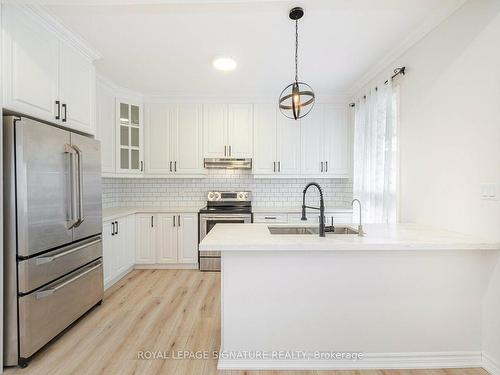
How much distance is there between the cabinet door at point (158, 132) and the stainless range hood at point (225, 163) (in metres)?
0.67

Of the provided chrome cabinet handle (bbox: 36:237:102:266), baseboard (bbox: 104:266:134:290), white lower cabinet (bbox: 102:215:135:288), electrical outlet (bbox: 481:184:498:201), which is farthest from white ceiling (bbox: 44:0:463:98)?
baseboard (bbox: 104:266:134:290)

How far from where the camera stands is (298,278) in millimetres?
1799

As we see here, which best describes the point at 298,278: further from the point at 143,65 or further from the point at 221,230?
the point at 143,65

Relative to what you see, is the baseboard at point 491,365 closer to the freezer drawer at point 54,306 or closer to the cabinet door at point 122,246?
the freezer drawer at point 54,306

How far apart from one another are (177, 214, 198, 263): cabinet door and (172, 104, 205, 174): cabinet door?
0.77m

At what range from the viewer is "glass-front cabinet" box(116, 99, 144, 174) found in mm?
3693

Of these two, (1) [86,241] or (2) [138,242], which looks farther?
(2) [138,242]

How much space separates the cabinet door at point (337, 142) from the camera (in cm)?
405

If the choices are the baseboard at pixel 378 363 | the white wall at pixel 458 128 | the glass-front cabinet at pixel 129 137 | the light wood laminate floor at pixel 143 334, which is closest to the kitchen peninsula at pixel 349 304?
the baseboard at pixel 378 363

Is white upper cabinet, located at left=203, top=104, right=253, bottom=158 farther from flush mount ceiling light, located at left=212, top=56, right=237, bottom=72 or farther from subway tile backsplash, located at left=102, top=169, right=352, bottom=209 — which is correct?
flush mount ceiling light, located at left=212, top=56, right=237, bottom=72

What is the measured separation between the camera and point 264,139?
159 inches

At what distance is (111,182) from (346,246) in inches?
144

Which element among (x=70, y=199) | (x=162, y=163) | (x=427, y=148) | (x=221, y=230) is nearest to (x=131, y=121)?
(x=162, y=163)

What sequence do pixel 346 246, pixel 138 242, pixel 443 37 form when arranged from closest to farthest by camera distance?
pixel 346 246 → pixel 443 37 → pixel 138 242
